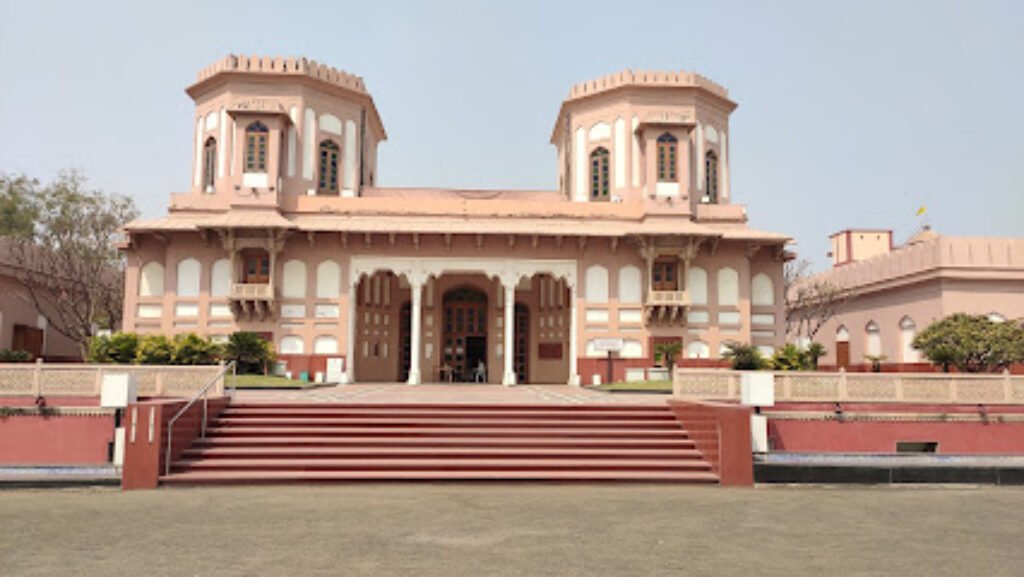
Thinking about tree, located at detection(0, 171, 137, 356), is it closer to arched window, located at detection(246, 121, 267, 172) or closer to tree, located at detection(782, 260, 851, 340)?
arched window, located at detection(246, 121, 267, 172)

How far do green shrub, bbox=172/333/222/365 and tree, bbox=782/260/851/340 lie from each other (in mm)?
22281

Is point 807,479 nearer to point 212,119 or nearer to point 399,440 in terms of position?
point 399,440

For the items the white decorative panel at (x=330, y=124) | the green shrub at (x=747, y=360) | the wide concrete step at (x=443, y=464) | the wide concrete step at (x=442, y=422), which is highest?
the white decorative panel at (x=330, y=124)

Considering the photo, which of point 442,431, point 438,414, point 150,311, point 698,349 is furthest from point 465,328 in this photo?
point 442,431

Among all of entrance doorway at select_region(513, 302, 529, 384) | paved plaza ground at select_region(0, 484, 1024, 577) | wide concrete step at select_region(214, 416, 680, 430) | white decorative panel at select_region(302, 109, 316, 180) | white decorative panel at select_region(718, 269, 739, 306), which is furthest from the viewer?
entrance doorway at select_region(513, 302, 529, 384)

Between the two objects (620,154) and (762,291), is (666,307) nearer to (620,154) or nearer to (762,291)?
(762,291)

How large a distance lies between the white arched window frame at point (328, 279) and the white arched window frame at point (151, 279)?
5.46m

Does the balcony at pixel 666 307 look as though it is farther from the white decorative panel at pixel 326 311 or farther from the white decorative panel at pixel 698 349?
the white decorative panel at pixel 326 311

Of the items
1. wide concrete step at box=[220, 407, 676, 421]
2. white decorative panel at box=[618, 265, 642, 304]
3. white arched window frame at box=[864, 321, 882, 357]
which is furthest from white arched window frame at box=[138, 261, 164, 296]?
white arched window frame at box=[864, 321, 882, 357]

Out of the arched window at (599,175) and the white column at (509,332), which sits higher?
the arched window at (599,175)

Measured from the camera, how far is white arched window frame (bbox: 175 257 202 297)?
25.7m

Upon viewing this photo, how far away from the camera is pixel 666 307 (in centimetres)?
2564

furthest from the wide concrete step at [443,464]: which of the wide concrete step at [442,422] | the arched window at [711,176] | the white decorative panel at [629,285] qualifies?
the arched window at [711,176]

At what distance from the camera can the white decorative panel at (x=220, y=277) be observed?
25.6 m
